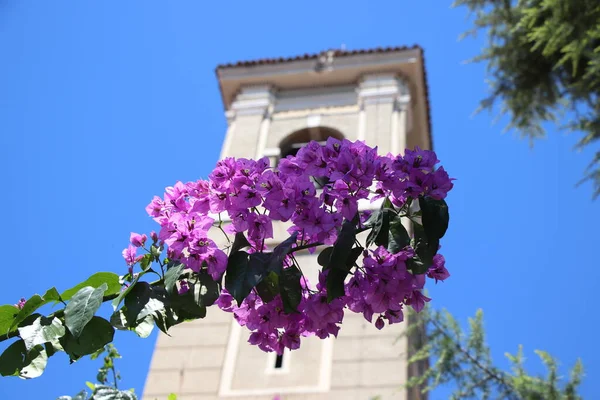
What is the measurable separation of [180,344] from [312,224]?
974cm

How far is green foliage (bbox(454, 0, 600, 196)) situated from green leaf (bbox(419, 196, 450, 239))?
559 centimetres

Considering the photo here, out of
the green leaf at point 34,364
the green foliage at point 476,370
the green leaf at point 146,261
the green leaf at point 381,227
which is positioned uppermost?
the green foliage at point 476,370

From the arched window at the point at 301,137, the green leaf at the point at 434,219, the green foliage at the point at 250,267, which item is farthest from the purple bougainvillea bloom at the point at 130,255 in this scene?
the arched window at the point at 301,137

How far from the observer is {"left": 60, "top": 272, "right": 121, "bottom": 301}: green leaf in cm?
220

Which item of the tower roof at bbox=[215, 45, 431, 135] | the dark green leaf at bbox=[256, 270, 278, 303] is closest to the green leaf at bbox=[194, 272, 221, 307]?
the dark green leaf at bbox=[256, 270, 278, 303]

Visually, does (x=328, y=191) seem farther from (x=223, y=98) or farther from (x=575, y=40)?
(x=223, y=98)

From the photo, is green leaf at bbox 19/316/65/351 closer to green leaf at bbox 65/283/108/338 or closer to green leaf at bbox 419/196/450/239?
green leaf at bbox 65/283/108/338

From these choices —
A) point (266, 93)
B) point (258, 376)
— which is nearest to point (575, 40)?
point (258, 376)

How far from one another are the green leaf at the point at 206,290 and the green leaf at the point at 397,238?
44cm

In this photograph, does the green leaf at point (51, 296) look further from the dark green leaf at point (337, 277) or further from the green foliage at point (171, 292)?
the dark green leaf at point (337, 277)

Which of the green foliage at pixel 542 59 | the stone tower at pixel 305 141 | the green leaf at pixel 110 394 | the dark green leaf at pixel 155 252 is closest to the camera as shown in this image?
the dark green leaf at pixel 155 252

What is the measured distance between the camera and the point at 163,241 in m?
2.32

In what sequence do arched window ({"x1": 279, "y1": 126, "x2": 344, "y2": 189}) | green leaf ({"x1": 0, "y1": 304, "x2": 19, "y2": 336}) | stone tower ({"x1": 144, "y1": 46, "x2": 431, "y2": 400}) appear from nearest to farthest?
green leaf ({"x1": 0, "y1": 304, "x2": 19, "y2": 336})
stone tower ({"x1": 144, "y1": 46, "x2": 431, "y2": 400})
arched window ({"x1": 279, "y1": 126, "x2": 344, "y2": 189})

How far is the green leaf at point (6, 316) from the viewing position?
2.16m
